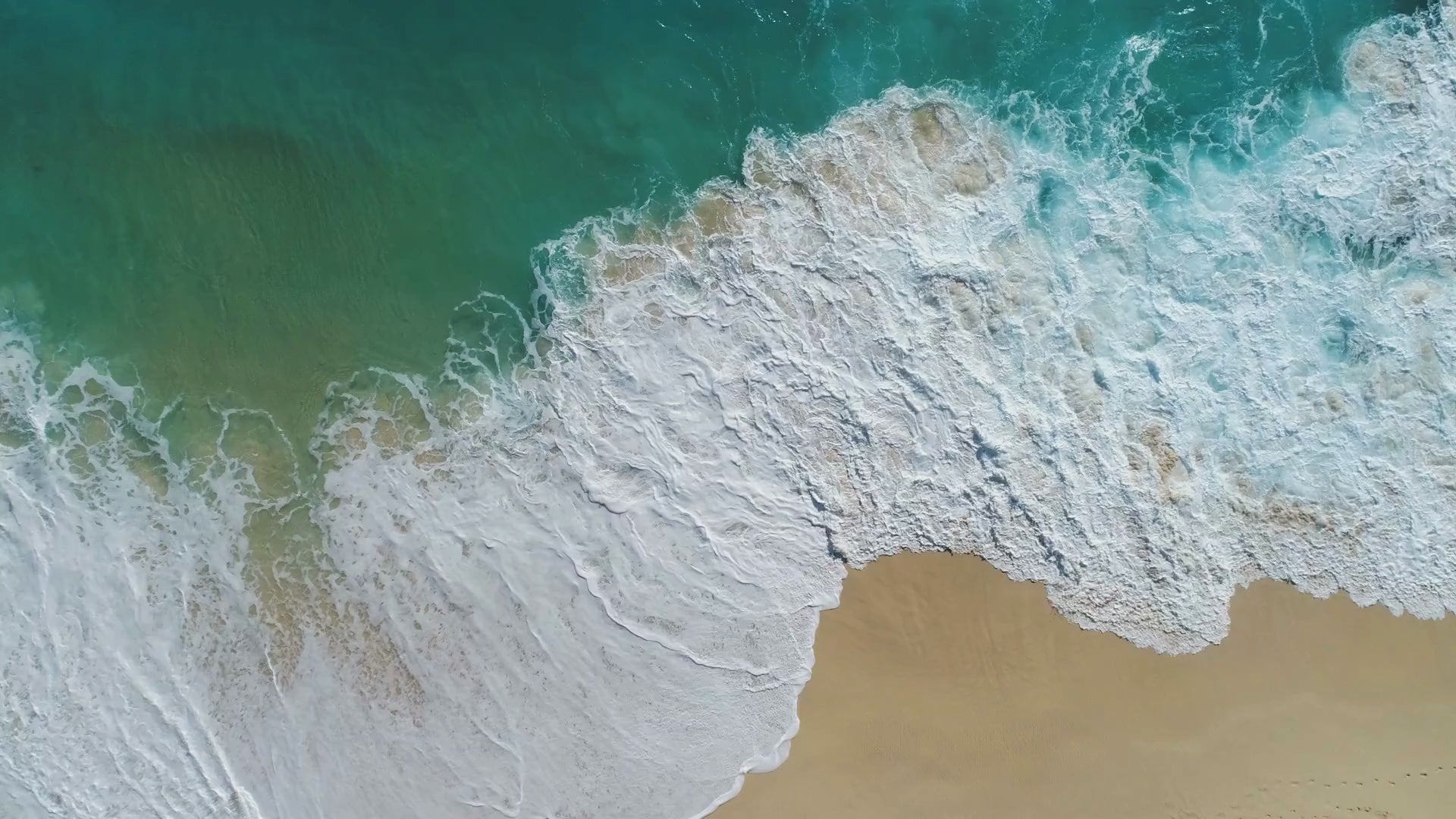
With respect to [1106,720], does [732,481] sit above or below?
above

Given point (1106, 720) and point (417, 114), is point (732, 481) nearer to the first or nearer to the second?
point (1106, 720)

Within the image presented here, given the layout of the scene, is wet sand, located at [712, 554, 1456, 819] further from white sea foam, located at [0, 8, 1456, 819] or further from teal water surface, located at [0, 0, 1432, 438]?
teal water surface, located at [0, 0, 1432, 438]

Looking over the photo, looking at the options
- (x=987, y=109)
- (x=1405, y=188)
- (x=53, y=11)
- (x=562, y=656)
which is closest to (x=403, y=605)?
(x=562, y=656)

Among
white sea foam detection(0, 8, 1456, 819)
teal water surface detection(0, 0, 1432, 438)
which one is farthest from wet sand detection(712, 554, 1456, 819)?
teal water surface detection(0, 0, 1432, 438)

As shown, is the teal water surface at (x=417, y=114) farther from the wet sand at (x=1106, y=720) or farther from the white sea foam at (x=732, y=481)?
the wet sand at (x=1106, y=720)

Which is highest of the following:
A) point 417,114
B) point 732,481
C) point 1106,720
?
point 417,114

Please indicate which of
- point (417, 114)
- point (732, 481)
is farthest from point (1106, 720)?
point (417, 114)

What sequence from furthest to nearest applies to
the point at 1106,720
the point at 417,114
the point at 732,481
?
1. the point at 417,114
2. the point at 732,481
3. the point at 1106,720
